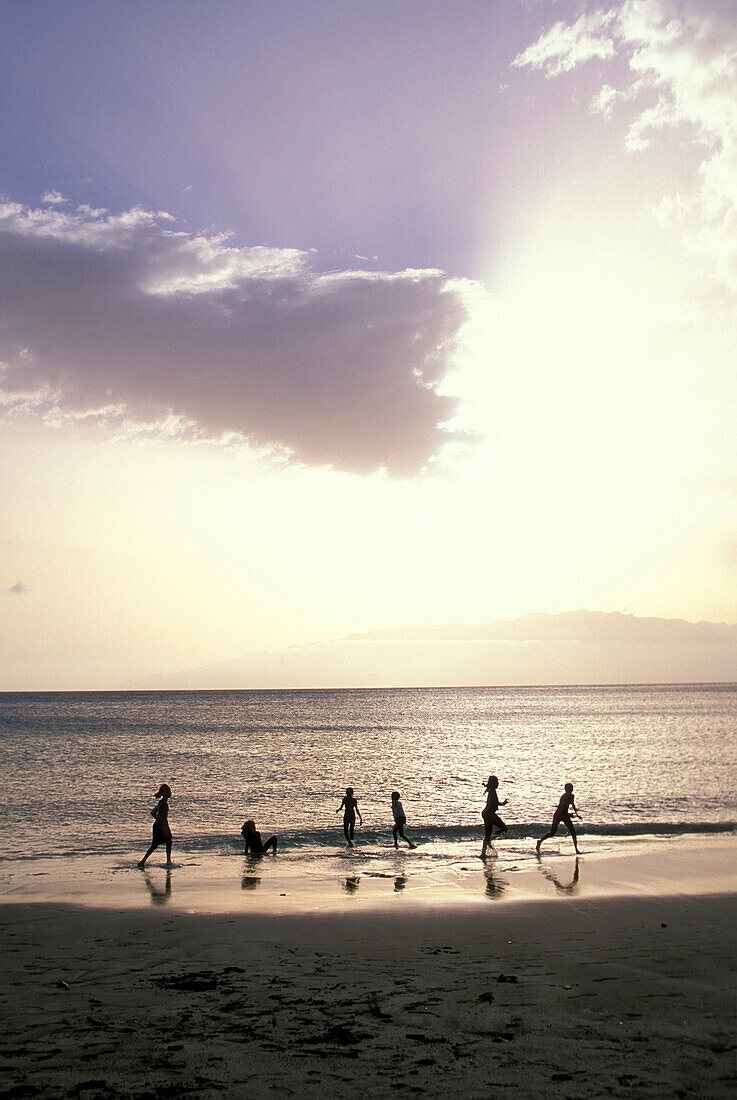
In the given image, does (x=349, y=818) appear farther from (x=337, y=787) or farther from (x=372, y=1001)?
(x=337, y=787)

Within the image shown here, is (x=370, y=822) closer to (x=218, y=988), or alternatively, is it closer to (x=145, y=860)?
(x=145, y=860)

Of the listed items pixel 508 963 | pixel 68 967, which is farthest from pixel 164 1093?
pixel 508 963

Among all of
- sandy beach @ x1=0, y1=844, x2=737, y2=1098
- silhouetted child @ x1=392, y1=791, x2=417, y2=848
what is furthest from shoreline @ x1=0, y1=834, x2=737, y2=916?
sandy beach @ x1=0, y1=844, x2=737, y2=1098

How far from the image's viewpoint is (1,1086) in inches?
233

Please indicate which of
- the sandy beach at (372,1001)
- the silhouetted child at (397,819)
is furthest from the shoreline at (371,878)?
the sandy beach at (372,1001)

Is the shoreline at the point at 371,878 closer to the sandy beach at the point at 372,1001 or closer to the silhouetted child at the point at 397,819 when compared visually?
the silhouetted child at the point at 397,819

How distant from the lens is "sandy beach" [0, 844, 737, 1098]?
610 centimetres

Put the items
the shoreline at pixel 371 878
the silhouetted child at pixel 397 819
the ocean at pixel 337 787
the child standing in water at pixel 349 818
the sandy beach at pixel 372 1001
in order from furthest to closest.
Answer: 1. the ocean at pixel 337 787
2. the child standing in water at pixel 349 818
3. the silhouetted child at pixel 397 819
4. the shoreline at pixel 371 878
5. the sandy beach at pixel 372 1001

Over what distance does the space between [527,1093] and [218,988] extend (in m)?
4.27

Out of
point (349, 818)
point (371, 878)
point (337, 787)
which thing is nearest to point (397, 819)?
point (349, 818)

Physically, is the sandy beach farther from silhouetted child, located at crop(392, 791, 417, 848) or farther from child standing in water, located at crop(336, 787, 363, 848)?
child standing in water, located at crop(336, 787, 363, 848)

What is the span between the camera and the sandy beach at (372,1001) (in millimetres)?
6098

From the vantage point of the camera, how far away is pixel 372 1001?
802 centimetres

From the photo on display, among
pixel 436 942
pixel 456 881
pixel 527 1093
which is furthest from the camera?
pixel 456 881
